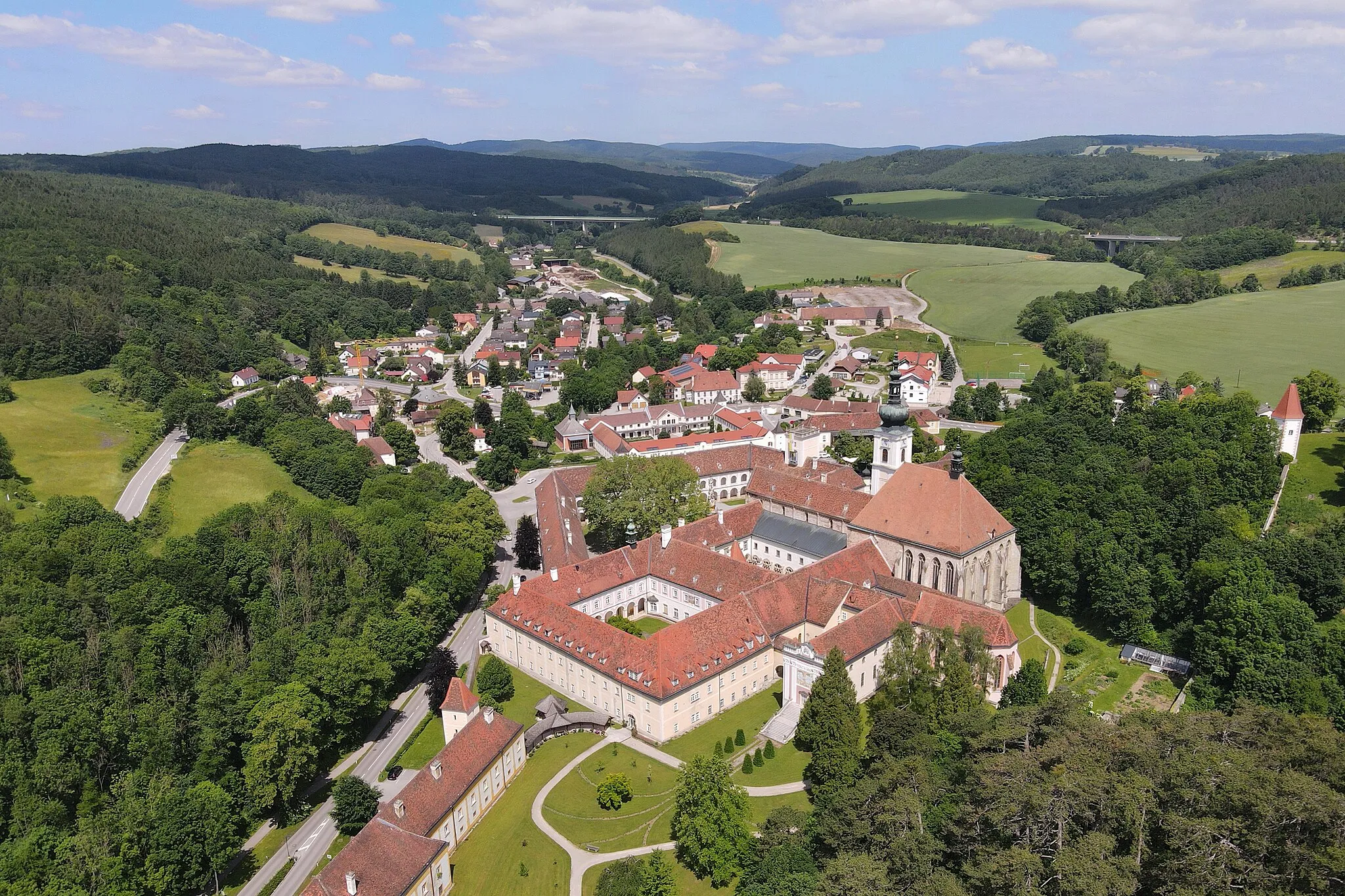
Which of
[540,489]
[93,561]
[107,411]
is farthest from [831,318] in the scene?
[93,561]

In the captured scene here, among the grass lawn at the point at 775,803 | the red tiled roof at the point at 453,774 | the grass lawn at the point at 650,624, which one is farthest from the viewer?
the grass lawn at the point at 650,624

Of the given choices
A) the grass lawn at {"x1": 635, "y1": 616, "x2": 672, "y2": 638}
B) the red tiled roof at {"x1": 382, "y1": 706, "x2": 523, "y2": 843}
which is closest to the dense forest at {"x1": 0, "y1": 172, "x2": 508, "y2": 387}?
the grass lawn at {"x1": 635, "y1": 616, "x2": 672, "y2": 638}

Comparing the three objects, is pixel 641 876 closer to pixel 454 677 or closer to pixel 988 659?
pixel 454 677

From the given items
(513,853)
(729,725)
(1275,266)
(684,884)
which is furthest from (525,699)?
(1275,266)

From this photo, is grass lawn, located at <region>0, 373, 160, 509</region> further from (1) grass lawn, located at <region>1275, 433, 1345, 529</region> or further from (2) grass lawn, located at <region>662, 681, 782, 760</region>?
(1) grass lawn, located at <region>1275, 433, 1345, 529</region>

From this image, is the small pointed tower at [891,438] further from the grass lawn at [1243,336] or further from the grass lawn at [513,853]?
the grass lawn at [1243,336]

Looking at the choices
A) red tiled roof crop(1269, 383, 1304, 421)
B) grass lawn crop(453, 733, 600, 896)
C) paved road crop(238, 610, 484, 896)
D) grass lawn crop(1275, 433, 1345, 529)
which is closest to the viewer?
grass lawn crop(453, 733, 600, 896)

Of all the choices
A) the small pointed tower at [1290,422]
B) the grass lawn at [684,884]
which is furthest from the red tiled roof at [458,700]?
the small pointed tower at [1290,422]
